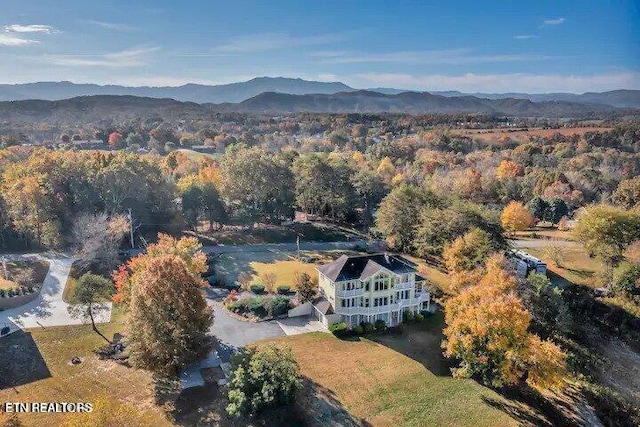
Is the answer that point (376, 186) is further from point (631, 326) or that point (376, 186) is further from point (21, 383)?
point (21, 383)

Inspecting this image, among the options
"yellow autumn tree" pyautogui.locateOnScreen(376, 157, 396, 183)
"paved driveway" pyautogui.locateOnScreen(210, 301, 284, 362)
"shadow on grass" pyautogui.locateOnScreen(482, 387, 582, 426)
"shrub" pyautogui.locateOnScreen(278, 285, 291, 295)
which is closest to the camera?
"shadow on grass" pyautogui.locateOnScreen(482, 387, 582, 426)

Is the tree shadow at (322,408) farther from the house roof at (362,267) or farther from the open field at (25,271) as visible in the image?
the open field at (25,271)

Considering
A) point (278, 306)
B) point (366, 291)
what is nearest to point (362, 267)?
point (366, 291)

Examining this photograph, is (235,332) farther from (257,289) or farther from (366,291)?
(366,291)

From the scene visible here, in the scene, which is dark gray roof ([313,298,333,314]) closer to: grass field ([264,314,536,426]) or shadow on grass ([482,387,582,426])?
grass field ([264,314,536,426])

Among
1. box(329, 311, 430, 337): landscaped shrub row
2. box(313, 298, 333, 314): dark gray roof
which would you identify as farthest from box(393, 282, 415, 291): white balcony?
box(313, 298, 333, 314): dark gray roof

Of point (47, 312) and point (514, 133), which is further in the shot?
point (514, 133)

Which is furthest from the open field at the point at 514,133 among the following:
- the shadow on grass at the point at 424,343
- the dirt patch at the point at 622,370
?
the shadow on grass at the point at 424,343
